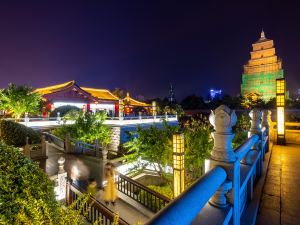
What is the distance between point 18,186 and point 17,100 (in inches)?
677

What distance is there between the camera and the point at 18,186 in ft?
9.59

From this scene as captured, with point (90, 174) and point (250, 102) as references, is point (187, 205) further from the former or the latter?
point (250, 102)

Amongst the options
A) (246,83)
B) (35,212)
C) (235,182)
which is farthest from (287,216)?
(246,83)

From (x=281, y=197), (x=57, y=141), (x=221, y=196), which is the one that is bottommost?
(x=57, y=141)

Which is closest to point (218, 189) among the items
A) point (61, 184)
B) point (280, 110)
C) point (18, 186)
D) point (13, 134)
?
point (18, 186)

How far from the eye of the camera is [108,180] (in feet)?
23.5

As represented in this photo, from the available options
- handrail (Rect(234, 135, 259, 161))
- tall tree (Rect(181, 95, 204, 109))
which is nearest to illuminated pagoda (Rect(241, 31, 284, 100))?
tall tree (Rect(181, 95, 204, 109))

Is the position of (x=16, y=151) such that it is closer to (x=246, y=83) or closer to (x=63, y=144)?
(x=63, y=144)

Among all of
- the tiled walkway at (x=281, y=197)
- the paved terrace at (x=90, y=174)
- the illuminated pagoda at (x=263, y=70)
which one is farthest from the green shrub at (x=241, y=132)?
the illuminated pagoda at (x=263, y=70)

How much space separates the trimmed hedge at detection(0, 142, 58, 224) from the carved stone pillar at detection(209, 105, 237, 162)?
2547mm

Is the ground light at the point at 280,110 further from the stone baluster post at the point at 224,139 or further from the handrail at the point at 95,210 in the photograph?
the stone baluster post at the point at 224,139

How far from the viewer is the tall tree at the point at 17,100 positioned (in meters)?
16.9

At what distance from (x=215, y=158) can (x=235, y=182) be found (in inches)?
10.7

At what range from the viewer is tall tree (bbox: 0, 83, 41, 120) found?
55.4 ft
